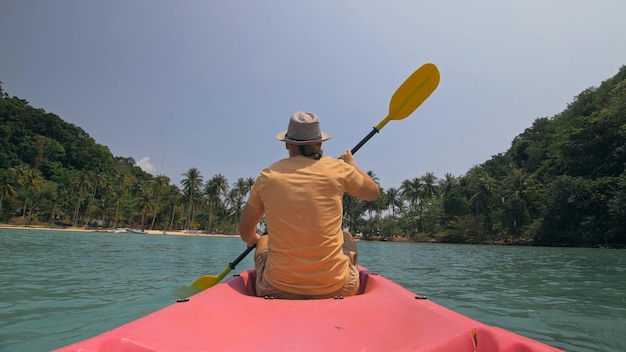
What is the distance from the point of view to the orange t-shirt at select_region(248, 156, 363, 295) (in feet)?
6.42

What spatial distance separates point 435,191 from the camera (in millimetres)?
59719

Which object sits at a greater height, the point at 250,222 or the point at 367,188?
the point at 367,188

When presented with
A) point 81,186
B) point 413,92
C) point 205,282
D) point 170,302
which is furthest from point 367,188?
point 81,186

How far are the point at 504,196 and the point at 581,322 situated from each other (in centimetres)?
4837

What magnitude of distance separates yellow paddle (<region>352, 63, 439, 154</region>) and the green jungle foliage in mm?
31373

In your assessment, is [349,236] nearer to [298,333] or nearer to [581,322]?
[298,333]

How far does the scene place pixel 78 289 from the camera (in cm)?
497

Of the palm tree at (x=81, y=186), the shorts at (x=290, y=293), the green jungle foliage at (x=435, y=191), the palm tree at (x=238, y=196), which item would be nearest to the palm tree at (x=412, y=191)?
the green jungle foliage at (x=435, y=191)

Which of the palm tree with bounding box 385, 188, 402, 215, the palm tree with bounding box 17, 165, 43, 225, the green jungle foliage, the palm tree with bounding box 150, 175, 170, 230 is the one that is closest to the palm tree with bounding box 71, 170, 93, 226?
the green jungle foliage

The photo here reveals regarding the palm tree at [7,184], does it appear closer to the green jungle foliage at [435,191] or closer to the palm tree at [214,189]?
the green jungle foliage at [435,191]

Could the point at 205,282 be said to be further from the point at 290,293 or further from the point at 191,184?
the point at 191,184

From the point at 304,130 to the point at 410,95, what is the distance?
2424 mm

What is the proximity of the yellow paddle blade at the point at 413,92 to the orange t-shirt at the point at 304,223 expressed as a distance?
7.95 feet

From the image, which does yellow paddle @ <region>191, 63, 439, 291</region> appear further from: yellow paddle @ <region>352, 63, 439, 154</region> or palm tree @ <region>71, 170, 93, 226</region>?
palm tree @ <region>71, 170, 93, 226</region>
